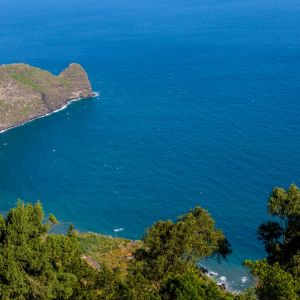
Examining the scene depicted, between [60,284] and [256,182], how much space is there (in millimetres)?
82955

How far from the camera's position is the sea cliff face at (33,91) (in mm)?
165875

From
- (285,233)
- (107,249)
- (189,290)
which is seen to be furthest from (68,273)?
(107,249)

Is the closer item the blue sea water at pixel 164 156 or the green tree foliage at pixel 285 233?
the green tree foliage at pixel 285 233

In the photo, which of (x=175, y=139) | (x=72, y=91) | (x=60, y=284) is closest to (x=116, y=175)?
(x=175, y=139)

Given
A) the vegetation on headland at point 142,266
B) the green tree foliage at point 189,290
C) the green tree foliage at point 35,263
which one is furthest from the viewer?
the green tree foliage at point 35,263

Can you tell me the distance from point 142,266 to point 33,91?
139478mm

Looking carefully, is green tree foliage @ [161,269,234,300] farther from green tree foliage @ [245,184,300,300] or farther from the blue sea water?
the blue sea water

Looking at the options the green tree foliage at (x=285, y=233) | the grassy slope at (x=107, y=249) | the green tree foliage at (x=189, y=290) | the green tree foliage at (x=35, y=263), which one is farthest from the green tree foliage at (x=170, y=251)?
the grassy slope at (x=107, y=249)

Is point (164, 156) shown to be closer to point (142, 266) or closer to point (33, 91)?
point (33, 91)

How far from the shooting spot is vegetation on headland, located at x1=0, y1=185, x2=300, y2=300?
3625cm

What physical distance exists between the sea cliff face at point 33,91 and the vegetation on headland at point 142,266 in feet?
402

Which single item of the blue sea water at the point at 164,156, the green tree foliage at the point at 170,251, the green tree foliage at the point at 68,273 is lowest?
the blue sea water at the point at 164,156

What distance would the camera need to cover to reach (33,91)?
175m

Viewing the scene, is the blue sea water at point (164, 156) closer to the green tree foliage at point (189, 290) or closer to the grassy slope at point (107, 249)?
the grassy slope at point (107, 249)
